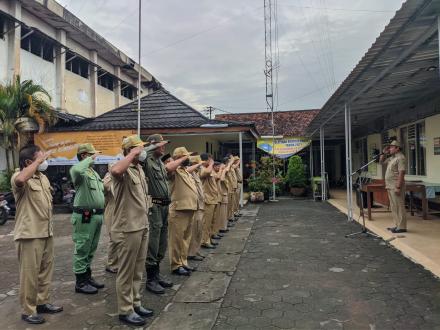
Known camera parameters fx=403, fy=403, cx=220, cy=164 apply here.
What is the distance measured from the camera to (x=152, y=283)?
4570mm

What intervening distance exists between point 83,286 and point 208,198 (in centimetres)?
288

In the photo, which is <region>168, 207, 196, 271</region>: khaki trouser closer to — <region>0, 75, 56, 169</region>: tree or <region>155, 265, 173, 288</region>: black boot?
<region>155, 265, 173, 288</region>: black boot

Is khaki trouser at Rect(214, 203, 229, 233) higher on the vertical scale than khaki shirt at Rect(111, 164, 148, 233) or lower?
lower

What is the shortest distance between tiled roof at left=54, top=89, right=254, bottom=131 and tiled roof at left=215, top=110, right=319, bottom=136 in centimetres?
694

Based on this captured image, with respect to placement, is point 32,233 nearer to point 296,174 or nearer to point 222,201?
point 222,201

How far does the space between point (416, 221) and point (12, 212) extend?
10.1 metres

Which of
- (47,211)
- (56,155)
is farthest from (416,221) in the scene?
(56,155)

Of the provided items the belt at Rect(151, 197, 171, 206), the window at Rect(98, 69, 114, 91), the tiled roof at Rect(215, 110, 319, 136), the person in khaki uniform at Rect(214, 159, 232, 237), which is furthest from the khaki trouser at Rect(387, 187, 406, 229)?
the window at Rect(98, 69, 114, 91)

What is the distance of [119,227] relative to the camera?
368 centimetres

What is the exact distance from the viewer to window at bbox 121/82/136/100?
24.5 meters

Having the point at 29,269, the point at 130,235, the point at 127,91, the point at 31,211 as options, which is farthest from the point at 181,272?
the point at 127,91

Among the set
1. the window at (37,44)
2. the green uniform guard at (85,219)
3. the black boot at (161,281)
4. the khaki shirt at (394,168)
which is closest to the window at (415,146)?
the khaki shirt at (394,168)

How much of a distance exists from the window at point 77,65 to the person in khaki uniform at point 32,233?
49.7ft

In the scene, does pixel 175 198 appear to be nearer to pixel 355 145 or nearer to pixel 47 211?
pixel 47 211
